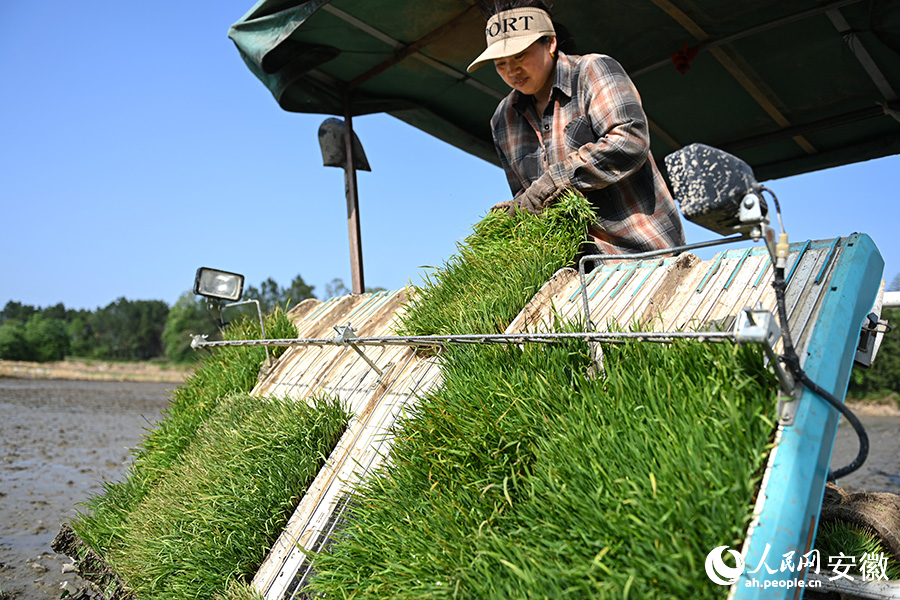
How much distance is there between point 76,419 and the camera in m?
16.2

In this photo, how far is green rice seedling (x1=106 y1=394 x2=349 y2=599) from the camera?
112 inches

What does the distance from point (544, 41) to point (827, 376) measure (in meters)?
2.45

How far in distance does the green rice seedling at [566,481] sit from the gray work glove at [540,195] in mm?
1125

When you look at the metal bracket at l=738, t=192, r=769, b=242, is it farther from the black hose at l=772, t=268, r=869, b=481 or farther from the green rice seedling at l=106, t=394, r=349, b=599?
the green rice seedling at l=106, t=394, r=349, b=599

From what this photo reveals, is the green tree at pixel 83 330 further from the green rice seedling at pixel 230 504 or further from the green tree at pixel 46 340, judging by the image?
the green rice seedling at pixel 230 504

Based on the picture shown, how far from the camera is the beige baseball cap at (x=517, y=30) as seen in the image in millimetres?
3412

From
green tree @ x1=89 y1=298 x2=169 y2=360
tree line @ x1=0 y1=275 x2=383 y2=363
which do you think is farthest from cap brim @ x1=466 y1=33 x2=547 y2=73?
green tree @ x1=89 y1=298 x2=169 y2=360

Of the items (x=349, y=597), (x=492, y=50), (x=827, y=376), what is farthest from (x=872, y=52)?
(x=349, y=597)

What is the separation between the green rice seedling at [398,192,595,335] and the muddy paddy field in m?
2.08

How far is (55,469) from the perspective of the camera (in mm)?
8938

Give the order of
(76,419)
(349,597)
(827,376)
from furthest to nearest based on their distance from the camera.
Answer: (76,419), (349,597), (827,376)

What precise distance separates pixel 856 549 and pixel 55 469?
9730 mm

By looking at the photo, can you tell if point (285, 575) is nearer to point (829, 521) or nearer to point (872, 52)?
point (829, 521)

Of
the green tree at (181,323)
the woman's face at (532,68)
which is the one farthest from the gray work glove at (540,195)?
the green tree at (181,323)
